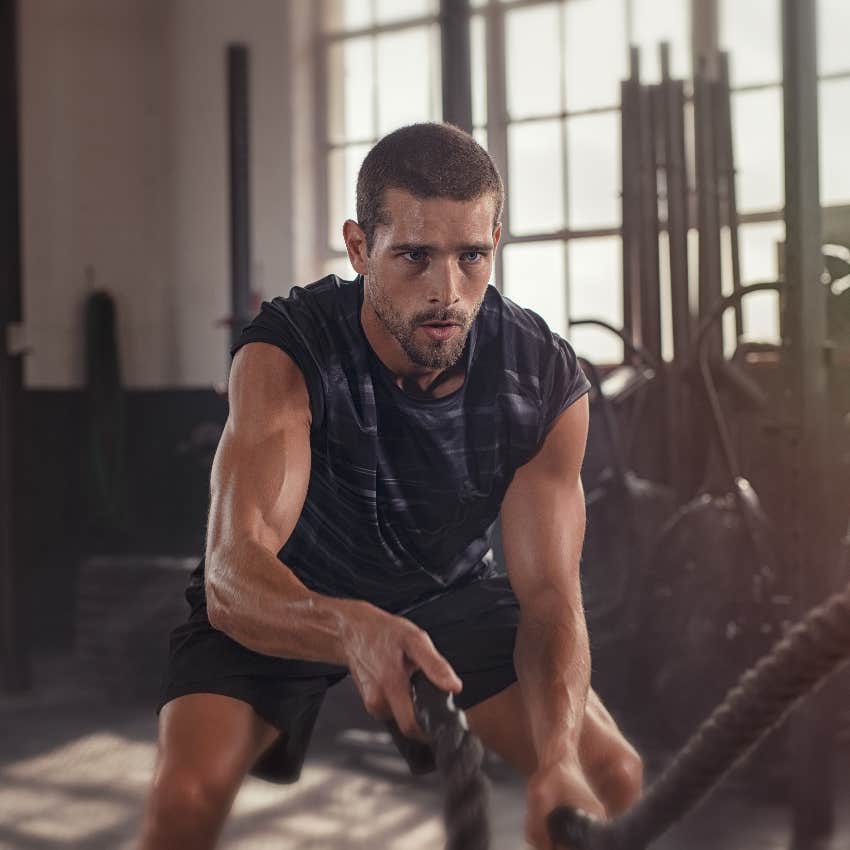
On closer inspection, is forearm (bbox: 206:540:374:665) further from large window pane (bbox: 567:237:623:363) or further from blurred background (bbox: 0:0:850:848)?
large window pane (bbox: 567:237:623:363)

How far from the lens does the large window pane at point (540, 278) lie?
526 cm

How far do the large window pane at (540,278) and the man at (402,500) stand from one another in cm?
347

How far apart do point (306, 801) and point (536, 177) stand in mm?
3171

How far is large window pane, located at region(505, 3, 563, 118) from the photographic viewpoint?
539 cm

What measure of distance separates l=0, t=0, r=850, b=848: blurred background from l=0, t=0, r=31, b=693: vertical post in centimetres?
1

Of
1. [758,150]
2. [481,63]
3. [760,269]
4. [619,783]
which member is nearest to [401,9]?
[481,63]

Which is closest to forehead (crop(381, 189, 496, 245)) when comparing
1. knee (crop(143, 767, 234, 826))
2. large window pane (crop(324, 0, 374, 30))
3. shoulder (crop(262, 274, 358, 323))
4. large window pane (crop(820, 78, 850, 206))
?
shoulder (crop(262, 274, 358, 323))

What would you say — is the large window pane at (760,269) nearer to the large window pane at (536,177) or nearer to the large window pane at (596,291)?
the large window pane at (596,291)

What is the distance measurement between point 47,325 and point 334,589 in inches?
166

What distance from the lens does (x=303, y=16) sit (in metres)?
5.88

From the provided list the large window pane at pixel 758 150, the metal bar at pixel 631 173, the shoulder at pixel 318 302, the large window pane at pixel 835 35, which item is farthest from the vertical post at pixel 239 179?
the shoulder at pixel 318 302

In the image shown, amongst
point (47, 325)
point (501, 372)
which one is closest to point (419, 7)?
point (47, 325)

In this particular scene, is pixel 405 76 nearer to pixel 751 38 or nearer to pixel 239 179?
pixel 751 38

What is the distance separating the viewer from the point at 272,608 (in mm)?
1368
